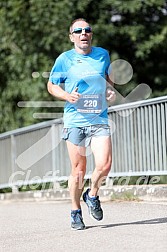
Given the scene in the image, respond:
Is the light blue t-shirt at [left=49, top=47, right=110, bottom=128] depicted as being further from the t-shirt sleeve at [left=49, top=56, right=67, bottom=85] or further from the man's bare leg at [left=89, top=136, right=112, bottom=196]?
the man's bare leg at [left=89, top=136, right=112, bottom=196]

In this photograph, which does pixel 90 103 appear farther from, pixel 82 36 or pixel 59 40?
pixel 59 40

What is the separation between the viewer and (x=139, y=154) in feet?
38.1

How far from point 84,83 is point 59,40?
11.7 meters

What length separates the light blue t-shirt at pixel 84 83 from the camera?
26.5 feet

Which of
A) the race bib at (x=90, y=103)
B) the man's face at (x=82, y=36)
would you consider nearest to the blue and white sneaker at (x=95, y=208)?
the race bib at (x=90, y=103)

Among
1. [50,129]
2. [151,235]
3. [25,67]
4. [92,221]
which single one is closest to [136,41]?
[25,67]

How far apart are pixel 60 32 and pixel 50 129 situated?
5949 mm

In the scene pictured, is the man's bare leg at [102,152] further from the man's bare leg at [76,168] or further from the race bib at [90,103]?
the race bib at [90,103]

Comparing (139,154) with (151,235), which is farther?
(139,154)

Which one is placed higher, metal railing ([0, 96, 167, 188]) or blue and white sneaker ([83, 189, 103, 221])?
metal railing ([0, 96, 167, 188])

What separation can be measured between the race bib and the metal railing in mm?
2847

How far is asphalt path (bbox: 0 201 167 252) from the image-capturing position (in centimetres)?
701

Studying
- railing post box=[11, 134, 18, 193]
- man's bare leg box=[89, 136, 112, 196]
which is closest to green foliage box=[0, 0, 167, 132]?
railing post box=[11, 134, 18, 193]

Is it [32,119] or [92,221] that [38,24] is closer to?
[32,119]
